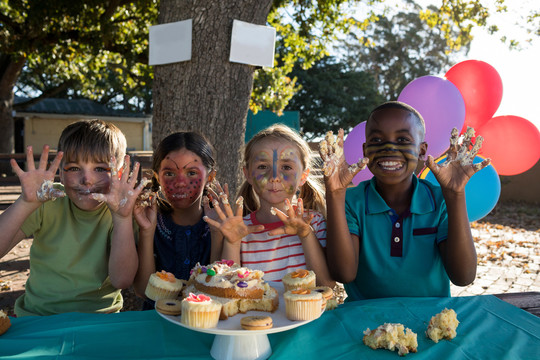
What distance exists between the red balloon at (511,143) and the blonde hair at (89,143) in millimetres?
3653

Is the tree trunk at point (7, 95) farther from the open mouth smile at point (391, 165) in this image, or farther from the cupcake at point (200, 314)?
the cupcake at point (200, 314)

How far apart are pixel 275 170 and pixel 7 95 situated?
16.6 m

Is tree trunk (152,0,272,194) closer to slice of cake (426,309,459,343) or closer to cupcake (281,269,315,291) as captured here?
cupcake (281,269,315,291)

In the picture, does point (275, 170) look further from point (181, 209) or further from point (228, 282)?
point (228, 282)

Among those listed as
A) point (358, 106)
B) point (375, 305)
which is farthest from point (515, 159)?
point (358, 106)

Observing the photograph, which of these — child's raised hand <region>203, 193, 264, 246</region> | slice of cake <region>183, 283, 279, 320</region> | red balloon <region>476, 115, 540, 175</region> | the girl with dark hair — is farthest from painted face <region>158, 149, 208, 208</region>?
red balloon <region>476, 115, 540, 175</region>

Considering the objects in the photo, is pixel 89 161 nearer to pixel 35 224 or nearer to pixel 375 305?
pixel 35 224

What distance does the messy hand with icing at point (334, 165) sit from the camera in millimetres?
1934

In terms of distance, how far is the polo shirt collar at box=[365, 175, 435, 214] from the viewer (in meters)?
2.28

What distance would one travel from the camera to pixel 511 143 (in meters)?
4.19

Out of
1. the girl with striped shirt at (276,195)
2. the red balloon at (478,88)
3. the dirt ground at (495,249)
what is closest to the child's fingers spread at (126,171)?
the girl with striped shirt at (276,195)

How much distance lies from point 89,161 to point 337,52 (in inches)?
1223

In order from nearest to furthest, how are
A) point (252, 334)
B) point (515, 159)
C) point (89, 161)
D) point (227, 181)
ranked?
point (252, 334), point (89, 161), point (227, 181), point (515, 159)

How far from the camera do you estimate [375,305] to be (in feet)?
6.17
